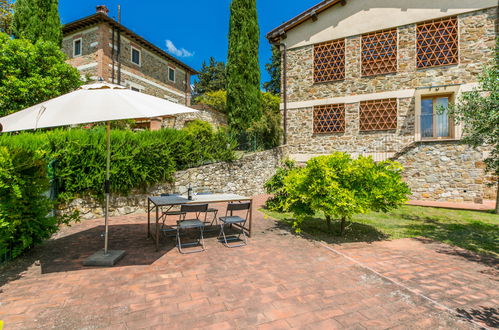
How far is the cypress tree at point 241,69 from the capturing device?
15.4 meters

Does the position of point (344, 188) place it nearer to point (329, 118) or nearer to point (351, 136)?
point (351, 136)

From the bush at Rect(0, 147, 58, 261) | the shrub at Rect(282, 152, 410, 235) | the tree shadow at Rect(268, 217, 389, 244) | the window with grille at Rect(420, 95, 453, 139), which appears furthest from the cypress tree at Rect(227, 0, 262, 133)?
the bush at Rect(0, 147, 58, 261)

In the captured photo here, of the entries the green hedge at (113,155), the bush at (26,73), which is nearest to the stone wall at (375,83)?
the green hedge at (113,155)

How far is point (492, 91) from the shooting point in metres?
5.73

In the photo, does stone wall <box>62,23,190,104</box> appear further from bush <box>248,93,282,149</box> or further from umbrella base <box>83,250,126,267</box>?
umbrella base <box>83,250,126,267</box>

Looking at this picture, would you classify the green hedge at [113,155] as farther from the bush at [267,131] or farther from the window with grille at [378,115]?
the window with grille at [378,115]

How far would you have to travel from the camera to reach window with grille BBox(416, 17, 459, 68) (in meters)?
10.9

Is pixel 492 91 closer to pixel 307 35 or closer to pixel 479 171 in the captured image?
pixel 479 171

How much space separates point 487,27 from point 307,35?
7.61 metres

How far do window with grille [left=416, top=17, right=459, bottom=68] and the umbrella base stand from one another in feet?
44.8

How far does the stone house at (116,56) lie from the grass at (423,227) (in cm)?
1136

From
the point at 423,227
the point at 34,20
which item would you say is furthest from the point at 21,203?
the point at 34,20

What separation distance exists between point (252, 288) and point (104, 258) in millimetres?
2431

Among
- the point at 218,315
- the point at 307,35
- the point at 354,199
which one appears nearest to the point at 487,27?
the point at 307,35
